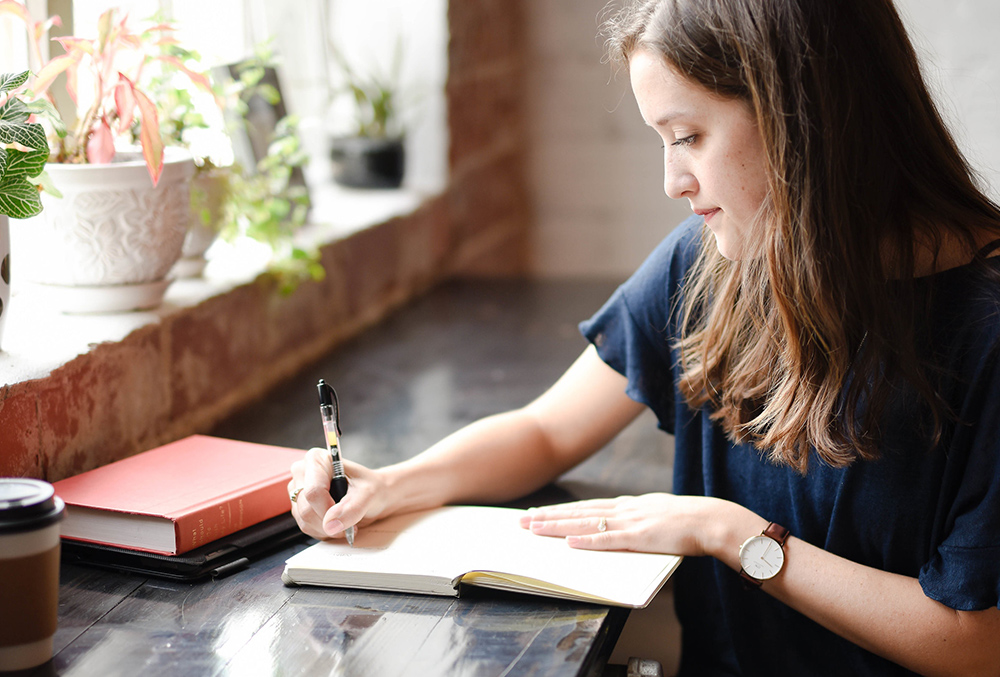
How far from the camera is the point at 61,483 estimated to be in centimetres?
105

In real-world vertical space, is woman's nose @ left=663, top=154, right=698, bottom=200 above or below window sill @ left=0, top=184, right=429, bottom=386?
above

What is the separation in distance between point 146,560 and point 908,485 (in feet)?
2.58

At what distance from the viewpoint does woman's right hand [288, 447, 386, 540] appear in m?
0.99

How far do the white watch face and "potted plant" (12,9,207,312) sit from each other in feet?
2.59

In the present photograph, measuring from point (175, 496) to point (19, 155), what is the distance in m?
0.38

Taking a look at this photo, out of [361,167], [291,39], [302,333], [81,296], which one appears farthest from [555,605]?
[291,39]

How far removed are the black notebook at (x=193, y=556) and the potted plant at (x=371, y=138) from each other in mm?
1467

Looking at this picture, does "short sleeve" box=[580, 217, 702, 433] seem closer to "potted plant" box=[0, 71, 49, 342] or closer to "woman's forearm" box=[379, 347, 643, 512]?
"woman's forearm" box=[379, 347, 643, 512]

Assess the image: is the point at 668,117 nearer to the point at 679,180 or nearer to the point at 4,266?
the point at 679,180

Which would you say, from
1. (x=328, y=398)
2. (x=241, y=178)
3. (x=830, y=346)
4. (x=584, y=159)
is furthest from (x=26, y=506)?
(x=584, y=159)

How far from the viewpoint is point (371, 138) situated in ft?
7.86

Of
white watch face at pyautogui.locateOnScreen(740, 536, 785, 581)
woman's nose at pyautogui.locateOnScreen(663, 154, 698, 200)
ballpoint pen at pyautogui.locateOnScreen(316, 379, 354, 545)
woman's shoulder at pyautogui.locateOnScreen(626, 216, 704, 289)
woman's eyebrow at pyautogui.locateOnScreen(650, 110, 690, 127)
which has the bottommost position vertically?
white watch face at pyautogui.locateOnScreen(740, 536, 785, 581)

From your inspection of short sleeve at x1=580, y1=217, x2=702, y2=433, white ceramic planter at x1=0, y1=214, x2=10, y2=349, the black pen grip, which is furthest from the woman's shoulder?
white ceramic planter at x1=0, y1=214, x2=10, y2=349

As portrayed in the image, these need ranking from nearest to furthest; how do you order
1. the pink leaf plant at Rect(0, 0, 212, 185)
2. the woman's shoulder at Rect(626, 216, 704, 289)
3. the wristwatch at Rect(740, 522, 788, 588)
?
the wristwatch at Rect(740, 522, 788, 588)
the pink leaf plant at Rect(0, 0, 212, 185)
the woman's shoulder at Rect(626, 216, 704, 289)
